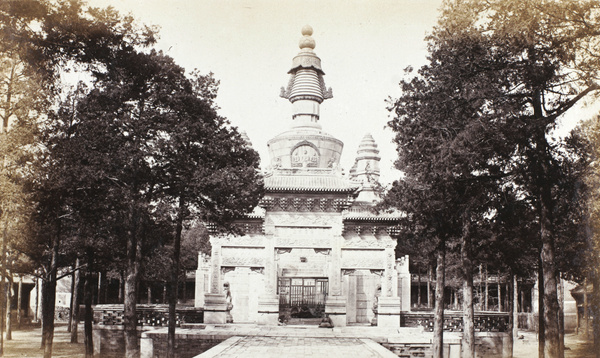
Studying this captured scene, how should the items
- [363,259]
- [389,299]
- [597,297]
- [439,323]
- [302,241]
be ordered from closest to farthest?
[439,323] < [597,297] < [389,299] < [302,241] < [363,259]

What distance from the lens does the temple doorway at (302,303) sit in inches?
1198

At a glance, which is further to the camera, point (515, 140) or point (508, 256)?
point (508, 256)

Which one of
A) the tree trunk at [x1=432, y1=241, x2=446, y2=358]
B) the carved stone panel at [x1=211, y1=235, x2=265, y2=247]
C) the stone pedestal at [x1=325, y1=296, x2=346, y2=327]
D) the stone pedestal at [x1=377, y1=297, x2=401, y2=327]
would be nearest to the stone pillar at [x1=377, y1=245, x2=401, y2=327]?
the stone pedestal at [x1=377, y1=297, x2=401, y2=327]

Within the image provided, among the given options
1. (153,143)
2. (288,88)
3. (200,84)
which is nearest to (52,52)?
(153,143)

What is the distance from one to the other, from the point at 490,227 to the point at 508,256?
463 cm

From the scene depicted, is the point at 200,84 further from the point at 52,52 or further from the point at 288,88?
the point at 288,88

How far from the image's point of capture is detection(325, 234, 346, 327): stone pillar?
2667cm

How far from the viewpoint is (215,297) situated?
27078 millimetres

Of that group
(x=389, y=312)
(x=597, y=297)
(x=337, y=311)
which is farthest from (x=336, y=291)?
(x=597, y=297)

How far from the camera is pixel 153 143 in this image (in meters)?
16.2

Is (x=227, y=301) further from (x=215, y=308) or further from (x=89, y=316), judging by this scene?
(x=89, y=316)

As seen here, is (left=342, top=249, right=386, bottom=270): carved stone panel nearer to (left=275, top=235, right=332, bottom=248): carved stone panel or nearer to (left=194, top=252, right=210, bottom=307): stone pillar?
(left=275, top=235, right=332, bottom=248): carved stone panel

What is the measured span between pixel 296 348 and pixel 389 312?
1090 cm

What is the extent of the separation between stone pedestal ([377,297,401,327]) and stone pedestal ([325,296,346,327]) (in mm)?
1981
